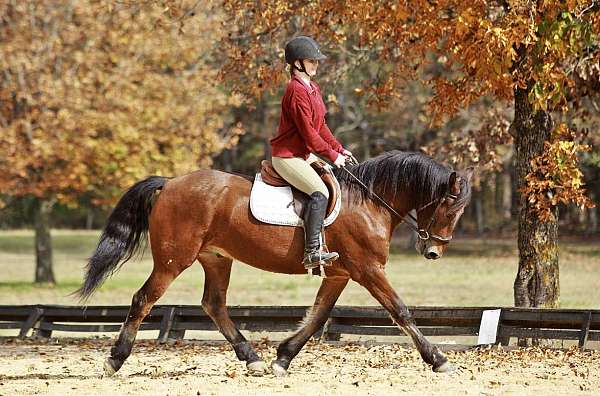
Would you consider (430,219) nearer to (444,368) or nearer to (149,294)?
(444,368)

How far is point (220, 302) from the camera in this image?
10469 mm

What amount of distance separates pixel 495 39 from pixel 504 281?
60.1 feet

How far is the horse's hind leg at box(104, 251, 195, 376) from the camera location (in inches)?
392

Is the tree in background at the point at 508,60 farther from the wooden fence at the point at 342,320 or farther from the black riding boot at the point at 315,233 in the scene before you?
the black riding boot at the point at 315,233

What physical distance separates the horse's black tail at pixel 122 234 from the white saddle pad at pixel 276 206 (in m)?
1.09

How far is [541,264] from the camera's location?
13.1 metres

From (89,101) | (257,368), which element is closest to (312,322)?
(257,368)

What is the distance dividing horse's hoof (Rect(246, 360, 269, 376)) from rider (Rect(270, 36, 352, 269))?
1.25 metres

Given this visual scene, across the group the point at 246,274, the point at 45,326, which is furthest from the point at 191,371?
the point at 246,274

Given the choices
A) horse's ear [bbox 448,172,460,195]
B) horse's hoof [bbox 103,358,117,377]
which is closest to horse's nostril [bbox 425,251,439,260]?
horse's ear [bbox 448,172,460,195]

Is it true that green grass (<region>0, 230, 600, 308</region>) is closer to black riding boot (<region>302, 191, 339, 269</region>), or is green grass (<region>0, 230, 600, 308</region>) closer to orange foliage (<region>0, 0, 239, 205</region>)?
orange foliage (<region>0, 0, 239, 205</region>)

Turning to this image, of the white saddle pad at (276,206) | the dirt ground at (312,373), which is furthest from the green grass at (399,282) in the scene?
the white saddle pad at (276,206)

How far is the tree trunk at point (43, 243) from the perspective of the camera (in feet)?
95.7

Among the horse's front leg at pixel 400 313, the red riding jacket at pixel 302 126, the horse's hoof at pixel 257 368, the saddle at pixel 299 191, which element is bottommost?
the horse's hoof at pixel 257 368
